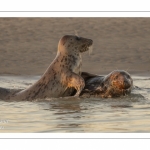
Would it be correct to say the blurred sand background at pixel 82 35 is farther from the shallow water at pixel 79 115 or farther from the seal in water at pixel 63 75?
the shallow water at pixel 79 115

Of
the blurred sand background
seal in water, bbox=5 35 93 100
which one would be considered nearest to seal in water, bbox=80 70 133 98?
seal in water, bbox=5 35 93 100

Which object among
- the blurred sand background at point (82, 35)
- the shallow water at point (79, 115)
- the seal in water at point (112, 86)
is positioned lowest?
the shallow water at point (79, 115)

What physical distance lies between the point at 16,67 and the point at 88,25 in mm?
3596

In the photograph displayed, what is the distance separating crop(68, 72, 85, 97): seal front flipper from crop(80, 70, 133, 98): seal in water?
182 millimetres

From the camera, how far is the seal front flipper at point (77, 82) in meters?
11.1

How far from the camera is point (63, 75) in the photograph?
11352 mm

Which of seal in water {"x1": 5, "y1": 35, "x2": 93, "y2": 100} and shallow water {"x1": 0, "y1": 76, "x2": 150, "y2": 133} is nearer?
shallow water {"x1": 0, "y1": 76, "x2": 150, "y2": 133}

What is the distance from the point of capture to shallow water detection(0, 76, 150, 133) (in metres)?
8.94

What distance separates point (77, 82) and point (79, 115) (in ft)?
4.24

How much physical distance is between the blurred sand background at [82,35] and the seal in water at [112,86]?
5281mm

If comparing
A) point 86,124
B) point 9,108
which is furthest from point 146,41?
point 86,124

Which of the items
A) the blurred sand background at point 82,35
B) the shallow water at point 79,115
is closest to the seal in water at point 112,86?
the shallow water at point 79,115

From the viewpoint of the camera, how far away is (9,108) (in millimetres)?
10695

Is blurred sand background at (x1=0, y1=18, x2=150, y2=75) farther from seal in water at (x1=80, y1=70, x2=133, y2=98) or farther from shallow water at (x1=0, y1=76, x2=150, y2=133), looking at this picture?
shallow water at (x1=0, y1=76, x2=150, y2=133)
